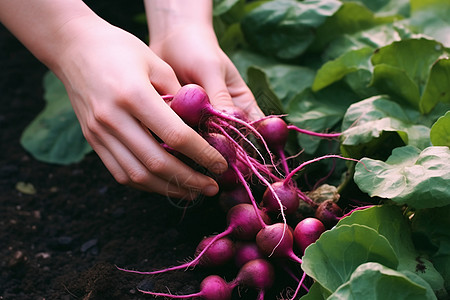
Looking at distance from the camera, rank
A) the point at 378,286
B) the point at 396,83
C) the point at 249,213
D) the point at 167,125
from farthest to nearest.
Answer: the point at 396,83 → the point at 249,213 → the point at 167,125 → the point at 378,286

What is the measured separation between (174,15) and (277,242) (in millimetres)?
1016

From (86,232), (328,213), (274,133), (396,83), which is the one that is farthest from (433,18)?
(86,232)

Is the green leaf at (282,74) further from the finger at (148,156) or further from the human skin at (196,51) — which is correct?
the finger at (148,156)

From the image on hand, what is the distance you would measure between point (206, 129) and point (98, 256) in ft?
2.14

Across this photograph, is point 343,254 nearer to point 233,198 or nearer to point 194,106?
point 233,198

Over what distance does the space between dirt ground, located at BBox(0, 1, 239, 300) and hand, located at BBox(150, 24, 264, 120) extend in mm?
406

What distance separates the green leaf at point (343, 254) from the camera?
1.19m

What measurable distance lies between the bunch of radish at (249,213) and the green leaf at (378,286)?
24cm

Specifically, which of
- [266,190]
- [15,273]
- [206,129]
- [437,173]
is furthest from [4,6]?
[437,173]

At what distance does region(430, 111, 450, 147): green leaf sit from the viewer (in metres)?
1.39

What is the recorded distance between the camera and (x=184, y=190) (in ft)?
5.06

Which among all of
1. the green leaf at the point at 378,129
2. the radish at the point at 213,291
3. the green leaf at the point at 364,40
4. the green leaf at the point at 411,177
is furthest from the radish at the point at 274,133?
the green leaf at the point at 364,40

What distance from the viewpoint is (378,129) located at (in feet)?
5.03

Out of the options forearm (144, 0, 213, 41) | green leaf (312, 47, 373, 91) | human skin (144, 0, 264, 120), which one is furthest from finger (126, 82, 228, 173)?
green leaf (312, 47, 373, 91)
